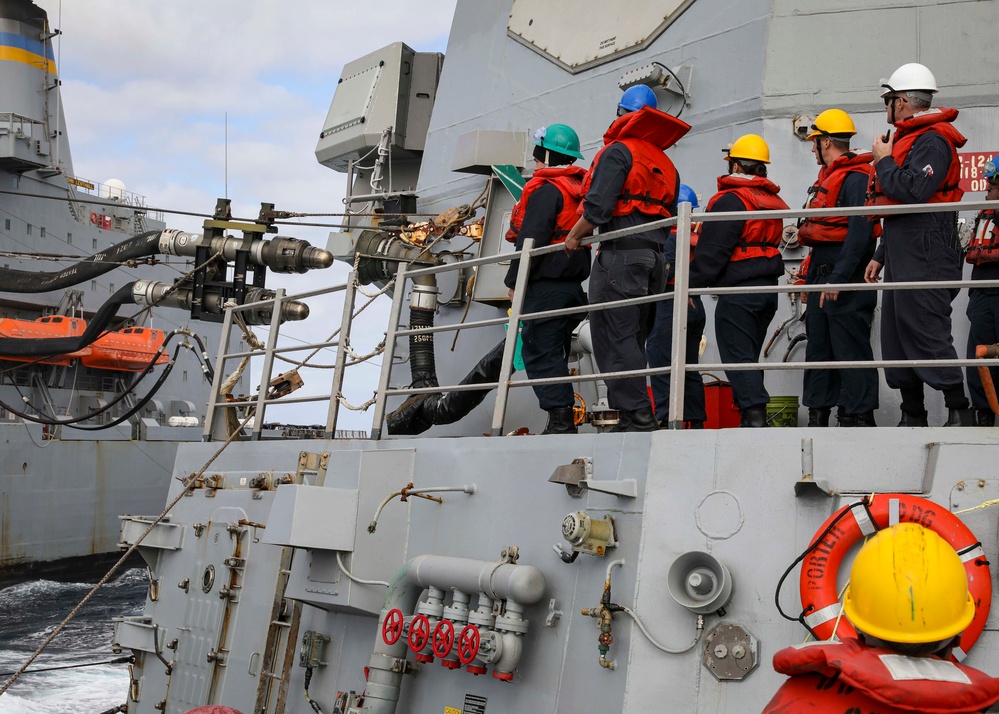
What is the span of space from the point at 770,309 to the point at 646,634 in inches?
64.3

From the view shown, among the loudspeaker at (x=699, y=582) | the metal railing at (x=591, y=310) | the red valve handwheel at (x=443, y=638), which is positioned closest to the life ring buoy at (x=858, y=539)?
the loudspeaker at (x=699, y=582)

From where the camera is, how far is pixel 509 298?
20.2ft

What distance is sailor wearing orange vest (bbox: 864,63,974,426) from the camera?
371cm

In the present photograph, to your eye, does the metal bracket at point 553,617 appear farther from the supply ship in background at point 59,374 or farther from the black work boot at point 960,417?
the supply ship in background at point 59,374

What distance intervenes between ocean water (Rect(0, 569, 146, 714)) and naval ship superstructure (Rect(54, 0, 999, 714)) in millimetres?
3722

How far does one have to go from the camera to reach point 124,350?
25.3 m

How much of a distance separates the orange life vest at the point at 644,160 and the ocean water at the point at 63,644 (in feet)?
19.6

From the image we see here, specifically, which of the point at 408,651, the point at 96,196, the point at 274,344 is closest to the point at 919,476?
the point at 408,651

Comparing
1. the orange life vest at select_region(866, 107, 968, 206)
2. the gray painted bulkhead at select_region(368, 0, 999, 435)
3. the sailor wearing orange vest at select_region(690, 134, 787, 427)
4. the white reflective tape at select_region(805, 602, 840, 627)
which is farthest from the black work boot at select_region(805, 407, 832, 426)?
the white reflective tape at select_region(805, 602, 840, 627)

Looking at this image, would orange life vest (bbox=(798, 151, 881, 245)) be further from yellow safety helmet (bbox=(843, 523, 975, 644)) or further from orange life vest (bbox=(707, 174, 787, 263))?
yellow safety helmet (bbox=(843, 523, 975, 644))

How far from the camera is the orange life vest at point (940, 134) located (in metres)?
3.82

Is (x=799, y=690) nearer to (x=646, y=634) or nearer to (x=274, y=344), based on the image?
(x=646, y=634)

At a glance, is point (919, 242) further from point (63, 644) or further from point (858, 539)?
point (63, 644)

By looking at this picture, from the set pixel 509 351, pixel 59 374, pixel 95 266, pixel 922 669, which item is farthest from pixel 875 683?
pixel 59 374
